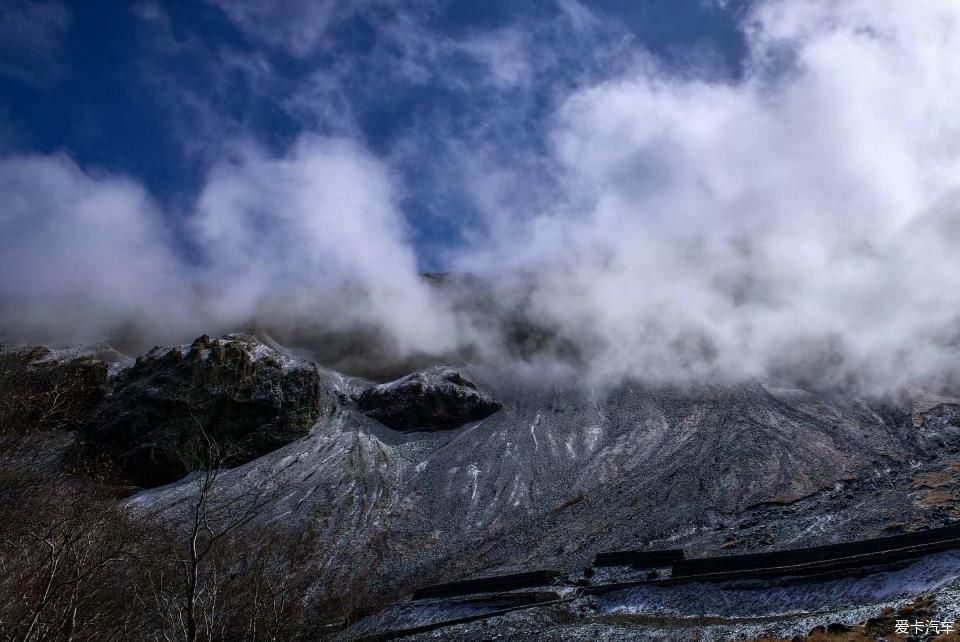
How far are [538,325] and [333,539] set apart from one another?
70035mm

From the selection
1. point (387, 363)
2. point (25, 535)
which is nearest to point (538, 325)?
point (387, 363)

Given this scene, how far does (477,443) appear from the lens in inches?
3639

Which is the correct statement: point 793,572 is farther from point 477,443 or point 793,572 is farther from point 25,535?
point 477,443

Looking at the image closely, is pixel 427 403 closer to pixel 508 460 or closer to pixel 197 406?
pixel 508 460

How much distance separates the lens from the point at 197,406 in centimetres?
10112

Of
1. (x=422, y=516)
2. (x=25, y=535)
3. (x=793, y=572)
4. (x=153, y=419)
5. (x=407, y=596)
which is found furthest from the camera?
(x=153, y=419)

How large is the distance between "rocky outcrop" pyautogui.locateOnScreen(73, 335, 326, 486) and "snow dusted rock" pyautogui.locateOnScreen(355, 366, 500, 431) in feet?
28.1

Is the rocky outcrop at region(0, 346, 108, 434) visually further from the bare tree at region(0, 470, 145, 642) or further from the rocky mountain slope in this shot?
the rocky mountain slope

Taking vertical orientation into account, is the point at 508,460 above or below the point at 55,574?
above

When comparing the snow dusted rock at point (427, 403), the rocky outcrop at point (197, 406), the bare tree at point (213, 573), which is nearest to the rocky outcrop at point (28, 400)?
the bare tree at point (213, 573)

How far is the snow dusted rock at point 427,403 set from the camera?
105 m

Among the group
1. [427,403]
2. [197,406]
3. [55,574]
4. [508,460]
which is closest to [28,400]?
[55,574]

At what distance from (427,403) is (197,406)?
3131cm

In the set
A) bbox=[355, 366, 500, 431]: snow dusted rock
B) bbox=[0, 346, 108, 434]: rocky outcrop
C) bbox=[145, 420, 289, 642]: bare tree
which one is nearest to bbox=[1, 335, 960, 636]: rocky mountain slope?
bbox=[355, 366, 500, 431]: snow dusted rock
